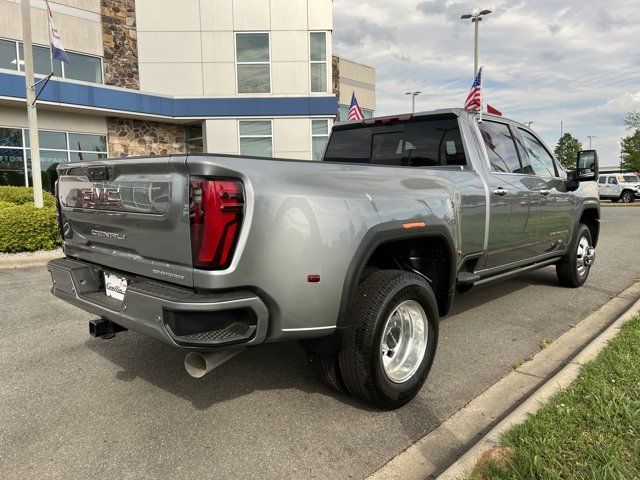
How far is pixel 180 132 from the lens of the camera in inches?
807

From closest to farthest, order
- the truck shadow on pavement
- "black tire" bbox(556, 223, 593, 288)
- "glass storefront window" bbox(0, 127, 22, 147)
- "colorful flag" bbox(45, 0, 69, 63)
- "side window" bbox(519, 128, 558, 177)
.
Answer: the truck shadow on pavement < "side window" bbox(519, 128, 558, 177) < "black tire" bbox(556, 223, 593, 288) < "colorful flag" bbox(45, 0, 69, 63) < "glass storefront window" bbox(0, 127, 22, 147)

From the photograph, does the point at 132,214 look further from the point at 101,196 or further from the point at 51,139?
the point at 51,139

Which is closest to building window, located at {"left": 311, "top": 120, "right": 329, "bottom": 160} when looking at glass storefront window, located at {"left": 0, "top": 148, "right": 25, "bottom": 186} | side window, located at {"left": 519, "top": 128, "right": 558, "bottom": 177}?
glass storefront window, located at {"left": 0, "top": 148, "right": 25, "bottom": 186}

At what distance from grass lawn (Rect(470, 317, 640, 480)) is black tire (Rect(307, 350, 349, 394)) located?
0.96 metres

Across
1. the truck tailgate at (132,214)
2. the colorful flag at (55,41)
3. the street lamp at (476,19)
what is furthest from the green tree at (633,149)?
the truck tailgate at (132,214)

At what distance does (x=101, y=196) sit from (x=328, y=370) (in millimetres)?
1743

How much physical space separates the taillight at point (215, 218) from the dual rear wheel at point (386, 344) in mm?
906

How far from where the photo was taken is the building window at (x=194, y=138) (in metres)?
19.8

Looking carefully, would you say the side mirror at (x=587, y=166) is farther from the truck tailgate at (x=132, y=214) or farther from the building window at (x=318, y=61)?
the building window at (x=318, y=61)

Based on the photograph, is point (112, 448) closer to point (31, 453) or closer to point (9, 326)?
point (31, 453)

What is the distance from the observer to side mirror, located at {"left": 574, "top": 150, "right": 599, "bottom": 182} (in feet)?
18.1

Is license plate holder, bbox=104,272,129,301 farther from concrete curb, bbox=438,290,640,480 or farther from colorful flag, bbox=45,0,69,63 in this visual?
colorful flag, bbox=45,0,69,63

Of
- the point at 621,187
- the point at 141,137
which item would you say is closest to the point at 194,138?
the point at 141,137

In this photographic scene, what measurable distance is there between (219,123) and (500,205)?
53.1 ft
